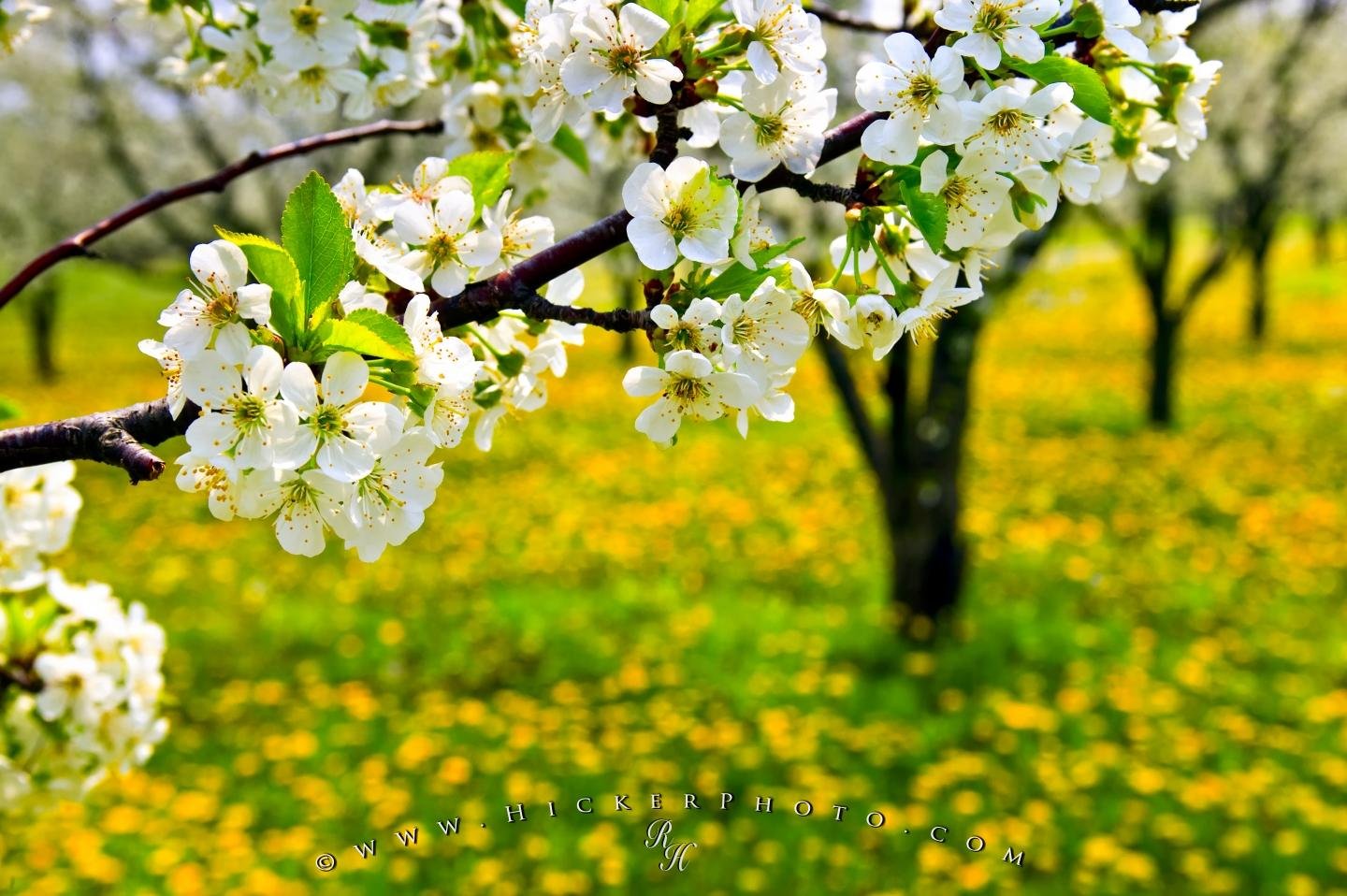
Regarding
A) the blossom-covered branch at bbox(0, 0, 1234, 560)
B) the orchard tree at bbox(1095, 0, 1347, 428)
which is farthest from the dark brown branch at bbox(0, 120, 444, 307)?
the orchard tree at bbox(1095, 0, 1347, 428)

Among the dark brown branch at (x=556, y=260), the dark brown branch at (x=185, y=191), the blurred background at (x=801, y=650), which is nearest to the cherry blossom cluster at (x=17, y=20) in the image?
the blurred background at (x=801, y=650)

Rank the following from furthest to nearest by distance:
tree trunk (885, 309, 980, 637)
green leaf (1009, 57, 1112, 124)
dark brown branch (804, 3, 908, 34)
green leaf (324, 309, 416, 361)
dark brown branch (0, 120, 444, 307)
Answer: tree trunk (885, 309, 980, 637) < dark brown branch (804, 3, 908, 34) < dark brown branch (0, 120, 444, 307) < green leaf (1009, 57, 1112, 124) < green leaf (324, 309, 416, 361)

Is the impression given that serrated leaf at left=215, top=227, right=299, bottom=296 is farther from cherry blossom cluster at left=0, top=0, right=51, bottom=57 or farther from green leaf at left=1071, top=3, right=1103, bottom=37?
cherry blossom cluster at left=0, top=0, right=51, bottom=57

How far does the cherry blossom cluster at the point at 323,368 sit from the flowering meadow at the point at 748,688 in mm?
709

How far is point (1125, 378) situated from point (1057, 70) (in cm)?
1450

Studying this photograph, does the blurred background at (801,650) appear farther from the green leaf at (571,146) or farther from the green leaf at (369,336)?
the green leaf at (369,336)

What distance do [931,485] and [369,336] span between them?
5.22 meters

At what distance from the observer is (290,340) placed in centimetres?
93

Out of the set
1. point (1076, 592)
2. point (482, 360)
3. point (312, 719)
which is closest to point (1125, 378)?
point (1076, 592)

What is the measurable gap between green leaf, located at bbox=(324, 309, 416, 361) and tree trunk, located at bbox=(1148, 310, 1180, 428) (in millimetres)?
11595

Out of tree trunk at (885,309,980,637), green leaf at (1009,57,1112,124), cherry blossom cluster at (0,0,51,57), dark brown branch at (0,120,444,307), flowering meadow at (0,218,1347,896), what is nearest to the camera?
green leaf at (1009,57,1112,124)

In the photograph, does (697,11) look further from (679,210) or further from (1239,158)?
(1239,158)

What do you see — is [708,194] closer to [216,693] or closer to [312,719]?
[312,719]

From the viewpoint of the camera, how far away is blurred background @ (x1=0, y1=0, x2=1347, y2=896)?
3.85 m
